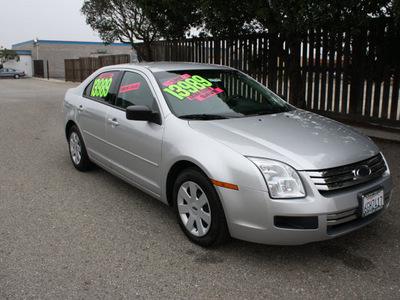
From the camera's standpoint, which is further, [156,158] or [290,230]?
[156,158]

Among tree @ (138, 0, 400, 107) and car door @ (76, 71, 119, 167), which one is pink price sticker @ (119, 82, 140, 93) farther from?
tree @ (138, 0, 400, 107)

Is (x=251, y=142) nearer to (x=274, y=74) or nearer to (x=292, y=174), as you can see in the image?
(x=292, y=174)

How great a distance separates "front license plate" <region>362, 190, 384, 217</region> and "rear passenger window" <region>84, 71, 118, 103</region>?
3.13m

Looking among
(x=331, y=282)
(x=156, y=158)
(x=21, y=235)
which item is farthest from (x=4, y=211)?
(x=331, y=282)

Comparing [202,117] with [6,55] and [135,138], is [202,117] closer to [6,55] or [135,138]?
[135,138]

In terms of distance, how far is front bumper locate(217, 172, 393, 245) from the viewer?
2965 mm

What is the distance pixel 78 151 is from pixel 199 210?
2944 millimetres

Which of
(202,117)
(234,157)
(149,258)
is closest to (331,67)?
(202,117)

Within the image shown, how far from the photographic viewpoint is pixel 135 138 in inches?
165

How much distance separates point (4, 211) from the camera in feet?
14.4

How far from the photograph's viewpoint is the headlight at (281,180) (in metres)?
2.99

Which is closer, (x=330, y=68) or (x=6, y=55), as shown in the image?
(x=330, y=68)

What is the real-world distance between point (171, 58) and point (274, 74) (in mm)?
5304

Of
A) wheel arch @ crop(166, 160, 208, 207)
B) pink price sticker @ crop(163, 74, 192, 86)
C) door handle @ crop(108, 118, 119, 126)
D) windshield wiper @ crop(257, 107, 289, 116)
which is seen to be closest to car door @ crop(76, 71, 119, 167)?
door handle @ crop(108, 118, 119, 126)
